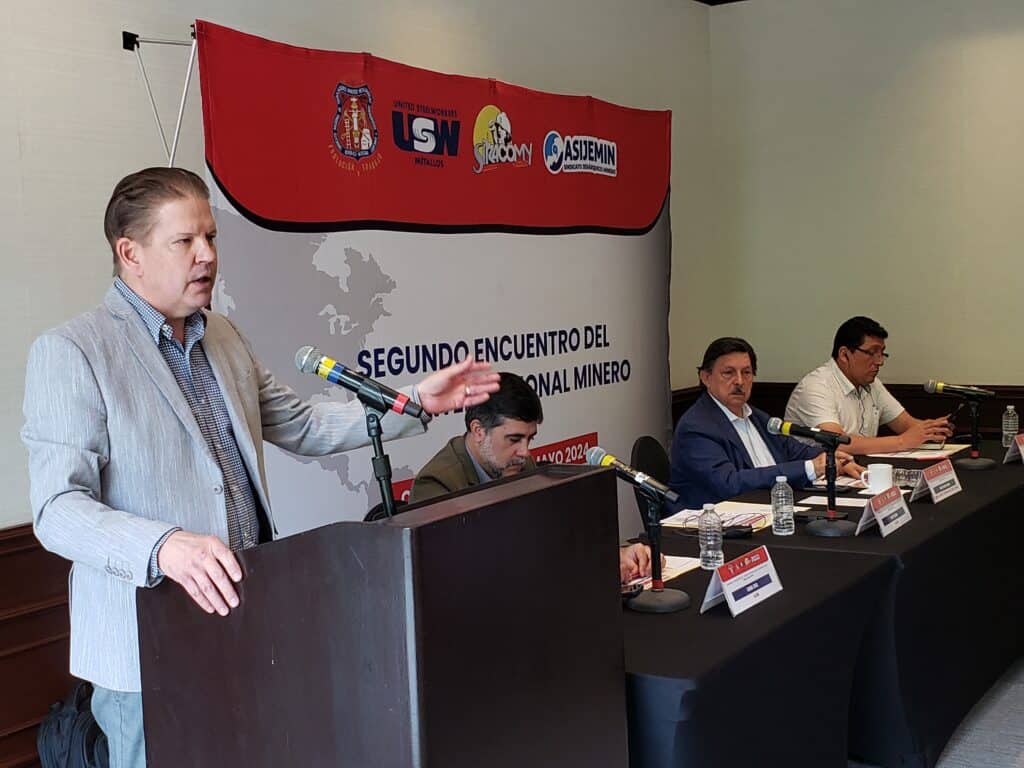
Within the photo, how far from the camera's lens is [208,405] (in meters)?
1.64

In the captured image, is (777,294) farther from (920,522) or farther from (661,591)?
(661,591)

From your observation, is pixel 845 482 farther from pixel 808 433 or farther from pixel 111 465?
pixel 111 465

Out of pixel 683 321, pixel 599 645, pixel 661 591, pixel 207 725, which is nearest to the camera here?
pixel 207 725

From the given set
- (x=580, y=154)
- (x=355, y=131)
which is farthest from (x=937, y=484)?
(x=355, y=131)

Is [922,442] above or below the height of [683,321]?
below

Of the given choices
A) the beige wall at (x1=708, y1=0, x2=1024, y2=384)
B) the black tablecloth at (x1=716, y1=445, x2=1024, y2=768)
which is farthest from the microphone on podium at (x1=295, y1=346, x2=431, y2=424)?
the beige wall at (x1=708, y1=0, x2=1024, y2=384)

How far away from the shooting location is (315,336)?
315cm

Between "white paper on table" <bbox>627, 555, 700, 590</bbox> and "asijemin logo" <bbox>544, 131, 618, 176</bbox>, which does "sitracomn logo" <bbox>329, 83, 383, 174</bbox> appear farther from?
"white paper on table" <bbox>627, 555, 700, 590</bbox>

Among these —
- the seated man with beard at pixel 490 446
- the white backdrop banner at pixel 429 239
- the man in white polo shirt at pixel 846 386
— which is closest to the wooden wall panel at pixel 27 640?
the white backdrop banner at pixel 429 239

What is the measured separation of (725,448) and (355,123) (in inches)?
66.6

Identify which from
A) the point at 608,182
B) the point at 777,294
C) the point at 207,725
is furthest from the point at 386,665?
the point at 777,294

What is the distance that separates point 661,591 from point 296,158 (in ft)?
5.44

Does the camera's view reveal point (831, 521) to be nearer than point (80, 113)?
Yes

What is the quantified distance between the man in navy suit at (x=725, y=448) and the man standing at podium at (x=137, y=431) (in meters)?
2.20
